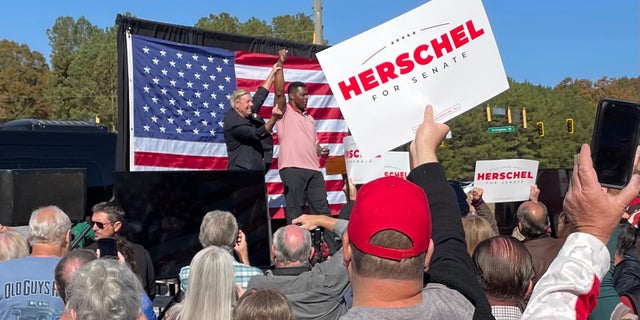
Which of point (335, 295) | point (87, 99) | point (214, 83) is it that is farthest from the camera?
point (87, 99)

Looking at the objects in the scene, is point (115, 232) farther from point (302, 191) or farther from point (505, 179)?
point (505, 179)

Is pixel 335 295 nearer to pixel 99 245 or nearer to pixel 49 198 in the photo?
pixel 99 245

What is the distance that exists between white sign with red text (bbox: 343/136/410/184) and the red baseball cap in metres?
7.10

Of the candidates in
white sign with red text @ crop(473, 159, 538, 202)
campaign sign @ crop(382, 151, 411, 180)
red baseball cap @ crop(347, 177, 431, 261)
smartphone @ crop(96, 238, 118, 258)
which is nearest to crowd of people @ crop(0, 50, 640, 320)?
red baseball cap @ crop(347, 177, 431, 261)

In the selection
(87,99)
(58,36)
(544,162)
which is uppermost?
(58,36)

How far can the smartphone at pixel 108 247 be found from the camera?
5523 mm

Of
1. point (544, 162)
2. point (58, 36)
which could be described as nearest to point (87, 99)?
point (58, 36)

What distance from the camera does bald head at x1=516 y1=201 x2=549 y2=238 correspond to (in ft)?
21.0

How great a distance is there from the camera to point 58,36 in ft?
272

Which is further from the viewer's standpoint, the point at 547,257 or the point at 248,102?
the point at 248,102

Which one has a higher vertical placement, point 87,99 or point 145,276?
point 87,99

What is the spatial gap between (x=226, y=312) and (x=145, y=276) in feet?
8.49

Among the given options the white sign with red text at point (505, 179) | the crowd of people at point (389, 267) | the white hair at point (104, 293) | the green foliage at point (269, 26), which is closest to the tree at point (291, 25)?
the green foliage at point (269, 26)

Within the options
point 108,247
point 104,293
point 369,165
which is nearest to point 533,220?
point 108,247
